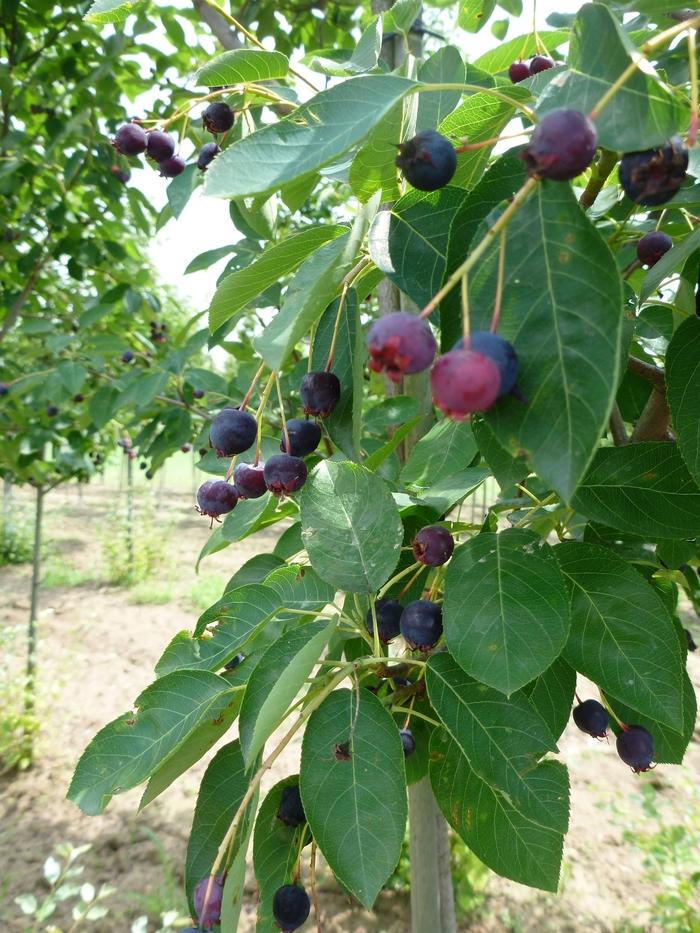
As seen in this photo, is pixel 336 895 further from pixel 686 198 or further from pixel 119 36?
pixel 119 36

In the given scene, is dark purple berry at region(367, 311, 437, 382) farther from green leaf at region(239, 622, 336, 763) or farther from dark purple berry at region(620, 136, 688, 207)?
green leaf at region(239, 622, 336, 763)

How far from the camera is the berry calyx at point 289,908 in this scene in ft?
2.70

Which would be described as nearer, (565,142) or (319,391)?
(565,142)

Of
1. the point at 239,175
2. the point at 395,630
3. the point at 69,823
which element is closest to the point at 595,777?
the point at 69,823

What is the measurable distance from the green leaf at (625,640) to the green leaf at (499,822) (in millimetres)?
113

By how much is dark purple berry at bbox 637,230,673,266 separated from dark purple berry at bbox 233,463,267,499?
2.05 ft

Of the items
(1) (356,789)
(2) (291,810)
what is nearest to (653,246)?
(1) (356,789)

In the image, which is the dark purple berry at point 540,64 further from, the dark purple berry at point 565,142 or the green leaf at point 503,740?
the green leaf at point 503,740

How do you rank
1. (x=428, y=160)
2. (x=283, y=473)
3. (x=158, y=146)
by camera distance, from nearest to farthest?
1. (x=428, y=160)
2. (x=283, y=473)
3. (x=158, y=146)

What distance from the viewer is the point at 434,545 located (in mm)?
788

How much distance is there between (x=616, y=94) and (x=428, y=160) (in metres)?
0.15

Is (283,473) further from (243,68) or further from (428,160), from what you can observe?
(243,68)

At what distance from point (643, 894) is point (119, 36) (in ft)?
13.0

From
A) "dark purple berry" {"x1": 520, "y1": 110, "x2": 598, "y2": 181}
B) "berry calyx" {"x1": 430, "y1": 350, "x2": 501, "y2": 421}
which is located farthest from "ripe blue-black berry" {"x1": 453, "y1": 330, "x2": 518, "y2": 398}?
"dark purple berry" {"x1": 520, "y1": 110, "x2": 598, "y2": 181}
